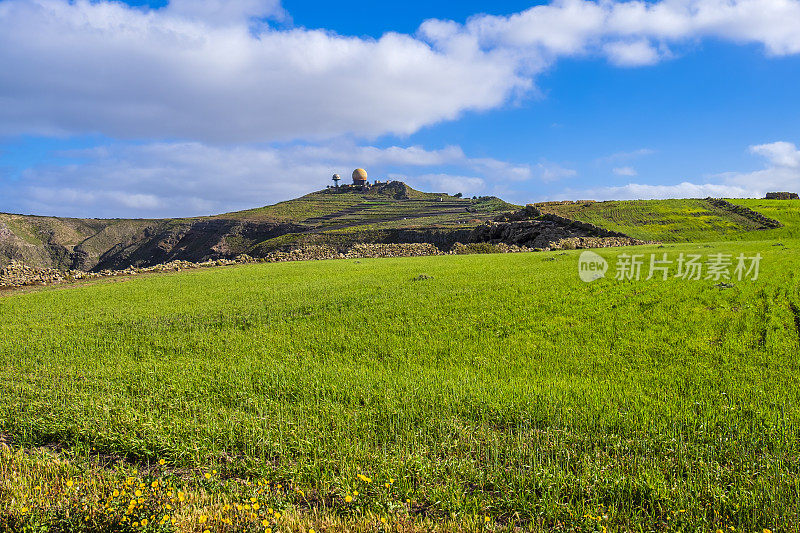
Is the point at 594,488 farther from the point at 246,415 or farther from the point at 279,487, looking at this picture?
the point at 246,415

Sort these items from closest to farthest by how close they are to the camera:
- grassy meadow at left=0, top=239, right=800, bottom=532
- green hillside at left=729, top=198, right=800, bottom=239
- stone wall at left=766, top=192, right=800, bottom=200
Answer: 1. grassy meadow at left=0, top=239, right=800, bottom=532
2. green hillside at left=729, top=198, right=800, bottom=239
3. stone wall at left=766, top=192, right=800, bottom=200

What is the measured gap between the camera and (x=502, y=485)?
6.43 m

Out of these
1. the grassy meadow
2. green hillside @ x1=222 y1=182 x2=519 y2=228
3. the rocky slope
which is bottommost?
the grassy meadow

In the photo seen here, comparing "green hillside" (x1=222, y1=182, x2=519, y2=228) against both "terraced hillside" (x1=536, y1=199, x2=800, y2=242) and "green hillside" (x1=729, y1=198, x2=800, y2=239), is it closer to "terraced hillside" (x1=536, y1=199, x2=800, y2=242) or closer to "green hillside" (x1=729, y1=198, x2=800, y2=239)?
"terraced hillside" (x1=536, y1=199, x2=800, y2=242)

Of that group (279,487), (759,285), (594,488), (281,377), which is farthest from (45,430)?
(759,285)

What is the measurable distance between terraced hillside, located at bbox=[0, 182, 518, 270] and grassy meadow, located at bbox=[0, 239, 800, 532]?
76.5 meters

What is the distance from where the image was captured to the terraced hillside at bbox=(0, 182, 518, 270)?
107 meters

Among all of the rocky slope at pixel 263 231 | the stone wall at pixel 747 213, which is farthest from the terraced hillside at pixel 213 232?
the stone wall at pixel 747 213

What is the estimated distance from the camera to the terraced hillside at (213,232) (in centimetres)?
10662

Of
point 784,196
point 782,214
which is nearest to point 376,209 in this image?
point 782,214

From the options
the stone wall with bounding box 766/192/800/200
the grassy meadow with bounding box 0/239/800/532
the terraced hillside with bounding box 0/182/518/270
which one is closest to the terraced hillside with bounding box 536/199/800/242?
the stone wall with bounding box 766/192/800/200

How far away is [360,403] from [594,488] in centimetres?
516

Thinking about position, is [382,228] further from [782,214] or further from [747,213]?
[782,214]

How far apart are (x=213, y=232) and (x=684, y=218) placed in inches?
4964
